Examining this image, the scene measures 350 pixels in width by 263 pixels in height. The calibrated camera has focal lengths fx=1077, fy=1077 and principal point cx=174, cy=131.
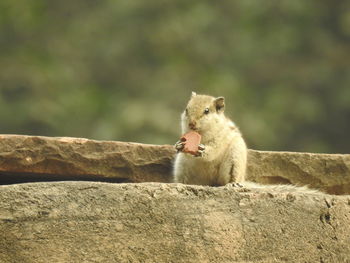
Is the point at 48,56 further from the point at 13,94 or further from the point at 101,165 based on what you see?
the point at 101,165

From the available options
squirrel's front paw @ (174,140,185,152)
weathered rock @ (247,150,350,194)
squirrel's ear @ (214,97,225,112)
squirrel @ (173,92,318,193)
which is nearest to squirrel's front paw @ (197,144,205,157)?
squirrel @ (173,92,318,193)

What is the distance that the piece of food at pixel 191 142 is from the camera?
6.79 meters

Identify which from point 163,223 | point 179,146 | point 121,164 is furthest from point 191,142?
point 163,223

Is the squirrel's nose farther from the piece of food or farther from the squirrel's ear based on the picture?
the squirrel's ear

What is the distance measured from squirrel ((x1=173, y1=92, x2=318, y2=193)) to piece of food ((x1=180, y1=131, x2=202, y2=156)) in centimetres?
2

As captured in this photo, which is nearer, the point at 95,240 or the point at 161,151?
the point at 95,240

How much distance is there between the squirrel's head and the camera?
7141 mm

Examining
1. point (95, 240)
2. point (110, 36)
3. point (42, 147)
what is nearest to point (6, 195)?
point (95, 240)

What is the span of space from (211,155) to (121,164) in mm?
588

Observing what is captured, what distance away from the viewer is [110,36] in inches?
742

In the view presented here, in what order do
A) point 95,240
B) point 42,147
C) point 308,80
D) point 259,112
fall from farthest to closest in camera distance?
point 308,80 < point 259,112 < point 42,147 < point 95,240

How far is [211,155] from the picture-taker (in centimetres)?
691

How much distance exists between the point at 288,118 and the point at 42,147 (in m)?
11.4

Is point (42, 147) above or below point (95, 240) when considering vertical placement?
above
